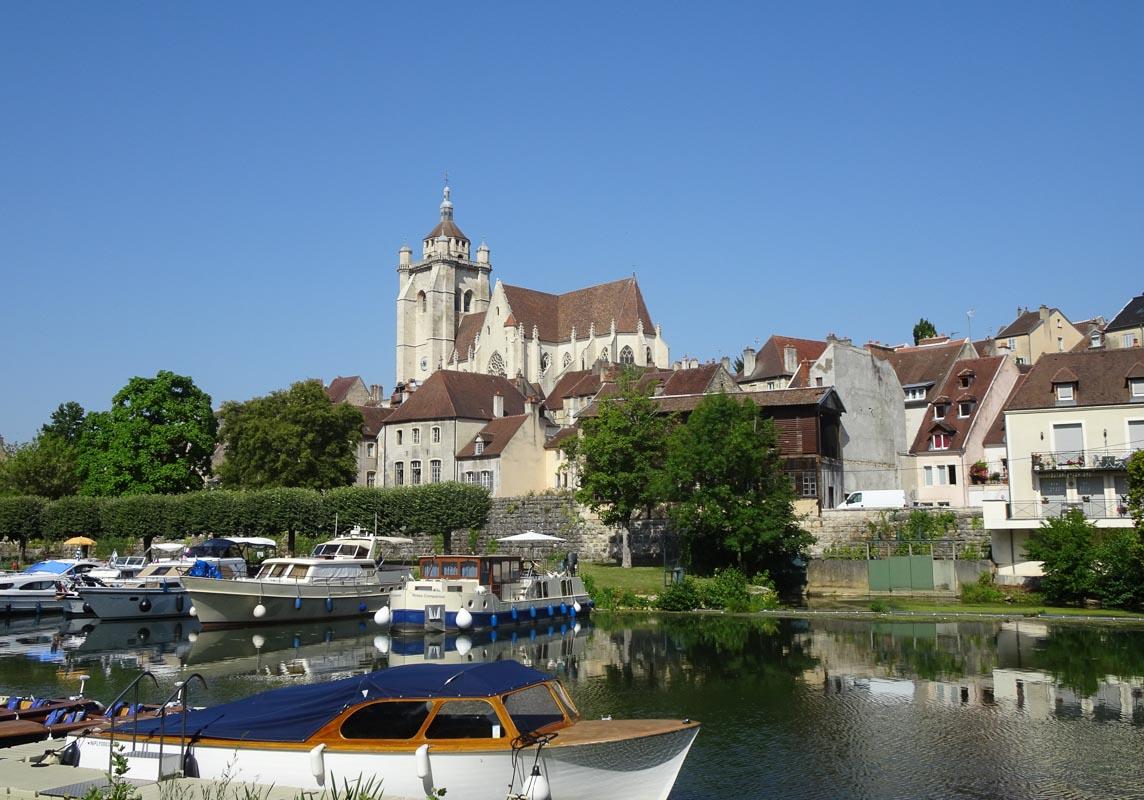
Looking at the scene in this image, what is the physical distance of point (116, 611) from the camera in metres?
44.2

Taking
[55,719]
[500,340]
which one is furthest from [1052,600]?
[500,340]

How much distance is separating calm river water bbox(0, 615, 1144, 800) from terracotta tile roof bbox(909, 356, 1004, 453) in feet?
80.5

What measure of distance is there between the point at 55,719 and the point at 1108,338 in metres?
78.3

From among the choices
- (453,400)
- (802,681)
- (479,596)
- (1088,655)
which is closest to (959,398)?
(1088,655)

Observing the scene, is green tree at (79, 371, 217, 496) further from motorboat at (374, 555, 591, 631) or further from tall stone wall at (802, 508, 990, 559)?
tall stone wall at (802, 508, 990, 559)

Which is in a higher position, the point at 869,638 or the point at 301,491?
the point at 301,491

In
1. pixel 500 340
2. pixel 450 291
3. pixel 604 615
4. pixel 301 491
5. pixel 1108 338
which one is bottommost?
pixel 604 615

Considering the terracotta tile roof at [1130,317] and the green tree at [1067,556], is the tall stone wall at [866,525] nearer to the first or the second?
the green tree at [1067,556]

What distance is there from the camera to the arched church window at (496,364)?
384 ft

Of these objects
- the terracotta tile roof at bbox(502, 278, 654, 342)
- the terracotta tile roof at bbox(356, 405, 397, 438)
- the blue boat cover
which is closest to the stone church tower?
the terracotta tile roof at bbox(502, 278, 654, 342)

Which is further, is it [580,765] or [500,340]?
[500,340]

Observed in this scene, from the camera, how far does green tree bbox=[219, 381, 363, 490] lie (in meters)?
71.6

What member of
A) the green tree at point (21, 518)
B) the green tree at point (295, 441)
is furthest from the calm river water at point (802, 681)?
the green tree at point (21, 518)

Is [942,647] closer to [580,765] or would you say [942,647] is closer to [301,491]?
[580,765]
